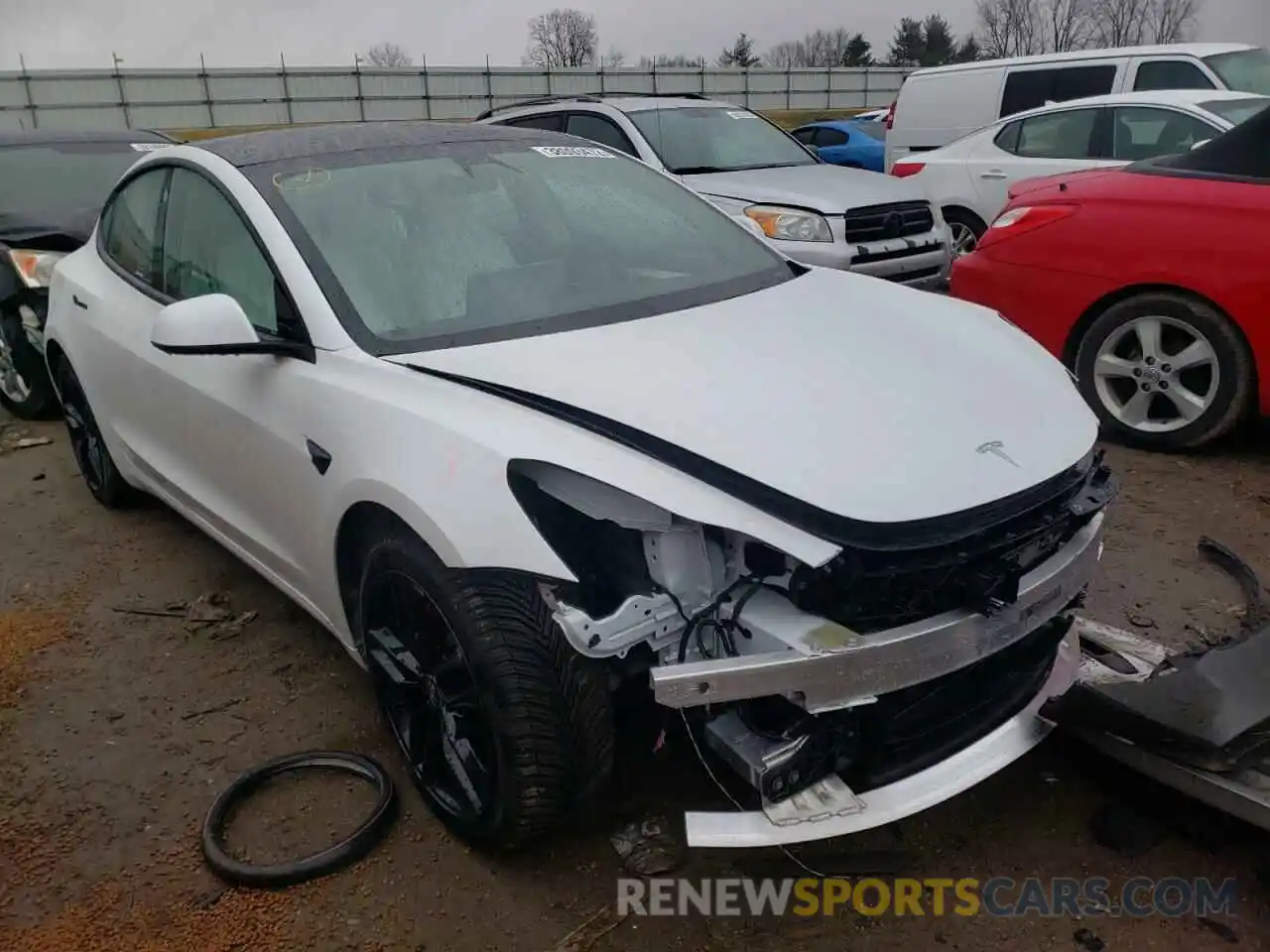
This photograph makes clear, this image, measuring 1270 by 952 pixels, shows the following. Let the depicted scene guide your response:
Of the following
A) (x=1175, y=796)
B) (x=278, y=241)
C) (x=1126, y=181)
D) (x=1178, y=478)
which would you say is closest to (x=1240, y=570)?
(x=1178, y=478)

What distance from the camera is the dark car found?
6.09 m

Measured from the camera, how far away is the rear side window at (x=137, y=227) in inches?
147

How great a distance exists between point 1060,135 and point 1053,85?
204cm

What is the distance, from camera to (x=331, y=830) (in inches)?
106

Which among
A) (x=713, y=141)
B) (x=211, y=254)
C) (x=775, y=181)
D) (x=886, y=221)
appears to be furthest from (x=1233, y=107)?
(x=211, y=254)

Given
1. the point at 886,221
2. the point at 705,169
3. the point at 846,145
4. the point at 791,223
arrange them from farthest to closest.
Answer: the point at 846,145, the point at 705,169, the point at 886,221, the point at 791,223

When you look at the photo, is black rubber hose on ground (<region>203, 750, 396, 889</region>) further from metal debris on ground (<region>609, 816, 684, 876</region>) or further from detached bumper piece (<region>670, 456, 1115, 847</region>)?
detached bumper piece (<region>670, 456, 1115, 847</region>)

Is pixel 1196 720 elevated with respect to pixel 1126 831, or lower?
elevated

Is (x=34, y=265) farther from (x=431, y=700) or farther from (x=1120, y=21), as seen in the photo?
(x=1120, y=21)

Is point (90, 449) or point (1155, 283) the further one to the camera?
point (90, 449)

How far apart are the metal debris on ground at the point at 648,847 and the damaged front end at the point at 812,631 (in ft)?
1.30

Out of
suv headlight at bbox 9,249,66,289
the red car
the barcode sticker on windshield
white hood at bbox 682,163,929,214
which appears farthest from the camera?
white hood at bbox 682,163,929,214

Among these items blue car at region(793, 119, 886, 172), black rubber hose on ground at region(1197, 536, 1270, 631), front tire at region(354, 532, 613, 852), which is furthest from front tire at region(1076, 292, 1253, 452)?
blue car at region(793, 119, 886, 172)

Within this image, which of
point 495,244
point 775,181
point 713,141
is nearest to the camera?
point 495,244
